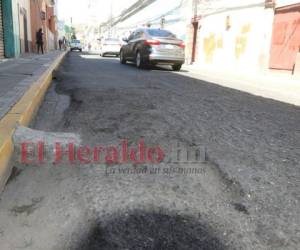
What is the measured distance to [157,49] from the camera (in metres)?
13.0

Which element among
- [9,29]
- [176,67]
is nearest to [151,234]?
[176,67]

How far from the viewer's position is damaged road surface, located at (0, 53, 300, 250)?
215 centimetres

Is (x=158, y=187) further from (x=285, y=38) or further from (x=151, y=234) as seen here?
(x=285, y=38)

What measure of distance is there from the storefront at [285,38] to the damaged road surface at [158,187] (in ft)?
34.0

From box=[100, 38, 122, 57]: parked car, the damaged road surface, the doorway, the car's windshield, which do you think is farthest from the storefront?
box=[100, 38, 122, 57]: parked car

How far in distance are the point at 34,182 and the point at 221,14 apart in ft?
63.7

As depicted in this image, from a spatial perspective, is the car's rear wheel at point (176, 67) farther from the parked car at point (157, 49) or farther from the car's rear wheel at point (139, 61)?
the car's rear wheel at point (139, 61)

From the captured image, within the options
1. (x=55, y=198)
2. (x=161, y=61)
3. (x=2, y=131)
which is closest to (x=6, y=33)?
(x=161, y=61)

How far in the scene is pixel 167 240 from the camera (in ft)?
6.84

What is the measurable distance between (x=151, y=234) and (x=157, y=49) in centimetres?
1141

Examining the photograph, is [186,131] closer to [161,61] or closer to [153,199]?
[153,199]

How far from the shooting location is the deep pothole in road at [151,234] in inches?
80.3

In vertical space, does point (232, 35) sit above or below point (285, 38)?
above

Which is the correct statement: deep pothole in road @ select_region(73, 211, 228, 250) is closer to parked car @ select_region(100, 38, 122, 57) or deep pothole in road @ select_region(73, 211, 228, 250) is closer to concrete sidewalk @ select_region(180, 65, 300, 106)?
concrete sidewalk @ select_region(180, 65, 300, 106)
